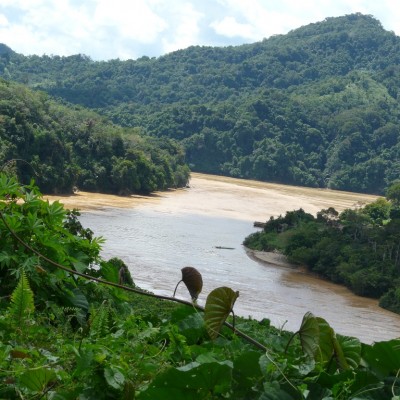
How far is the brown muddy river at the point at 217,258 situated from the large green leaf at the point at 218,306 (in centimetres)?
1294

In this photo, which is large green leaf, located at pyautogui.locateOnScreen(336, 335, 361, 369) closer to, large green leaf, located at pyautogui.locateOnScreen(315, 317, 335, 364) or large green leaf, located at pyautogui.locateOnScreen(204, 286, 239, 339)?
large green leaf, located at pyautogui.locateOnScreen(315, 317, 335, 364)

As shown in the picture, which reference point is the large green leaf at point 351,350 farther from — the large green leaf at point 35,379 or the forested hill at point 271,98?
the forested hill at point 271,98

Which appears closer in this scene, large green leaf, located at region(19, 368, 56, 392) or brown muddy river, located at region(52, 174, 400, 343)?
large green leaf, located at region(19, 368, 56, 392)

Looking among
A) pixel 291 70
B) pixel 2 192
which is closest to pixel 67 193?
pixel 2 192

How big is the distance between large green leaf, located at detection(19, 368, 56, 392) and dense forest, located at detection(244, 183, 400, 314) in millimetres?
26152

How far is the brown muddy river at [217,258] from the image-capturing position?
2334cm

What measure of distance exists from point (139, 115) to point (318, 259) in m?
66.8

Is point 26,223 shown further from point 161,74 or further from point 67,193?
point 161,74

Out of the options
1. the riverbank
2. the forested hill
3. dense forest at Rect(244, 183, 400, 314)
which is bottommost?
the riverbank

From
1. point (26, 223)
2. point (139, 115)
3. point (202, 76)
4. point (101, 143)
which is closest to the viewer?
point (26, 223)

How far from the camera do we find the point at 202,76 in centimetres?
11825

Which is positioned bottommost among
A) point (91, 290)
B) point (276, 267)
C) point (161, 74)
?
point (276, 267)

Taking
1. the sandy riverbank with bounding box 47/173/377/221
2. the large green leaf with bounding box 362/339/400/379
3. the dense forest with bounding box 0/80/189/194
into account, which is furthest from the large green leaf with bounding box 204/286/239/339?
the dense forest with bounding box 0/80/189/194

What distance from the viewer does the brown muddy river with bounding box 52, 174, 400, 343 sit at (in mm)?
23344
